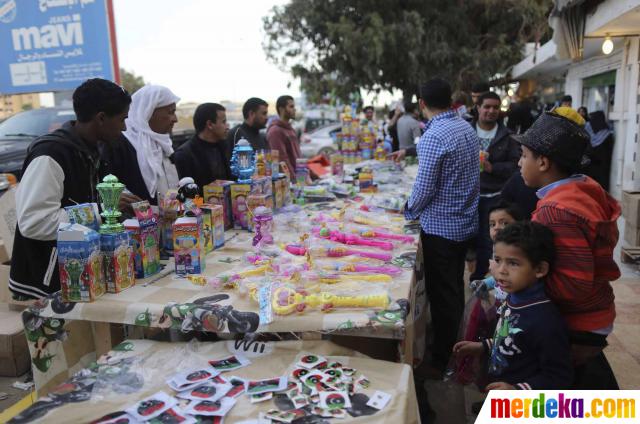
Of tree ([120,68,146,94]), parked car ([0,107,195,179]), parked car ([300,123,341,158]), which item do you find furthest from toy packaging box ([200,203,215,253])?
Answer: tree ([120,68,146,94])

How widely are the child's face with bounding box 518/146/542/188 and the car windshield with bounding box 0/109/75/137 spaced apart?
7.27 metres

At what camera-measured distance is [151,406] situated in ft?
4.78

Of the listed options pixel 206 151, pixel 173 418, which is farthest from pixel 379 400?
pixel 206 151

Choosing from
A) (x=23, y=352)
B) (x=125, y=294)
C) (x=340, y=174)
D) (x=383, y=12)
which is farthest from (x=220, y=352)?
(x=383, y=12)

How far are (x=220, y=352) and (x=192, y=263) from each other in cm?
52

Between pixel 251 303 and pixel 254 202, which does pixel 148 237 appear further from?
pixel 254 202

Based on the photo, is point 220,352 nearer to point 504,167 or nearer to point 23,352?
point 23,352

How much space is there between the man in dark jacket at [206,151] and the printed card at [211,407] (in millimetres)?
2018

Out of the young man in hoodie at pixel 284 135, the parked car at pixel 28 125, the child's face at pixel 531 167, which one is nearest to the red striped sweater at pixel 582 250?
the child's face at pixel 531 167

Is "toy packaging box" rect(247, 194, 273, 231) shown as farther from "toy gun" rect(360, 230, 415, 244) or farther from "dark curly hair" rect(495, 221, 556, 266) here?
"dark curly hair" rect(495, 221, 556, 266)

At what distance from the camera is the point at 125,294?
194 centimetres

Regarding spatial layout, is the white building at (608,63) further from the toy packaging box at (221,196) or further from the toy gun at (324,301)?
the toy gun at (324,301)

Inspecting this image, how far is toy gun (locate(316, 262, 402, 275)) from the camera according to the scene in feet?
7.31

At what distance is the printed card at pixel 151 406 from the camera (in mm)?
1417
